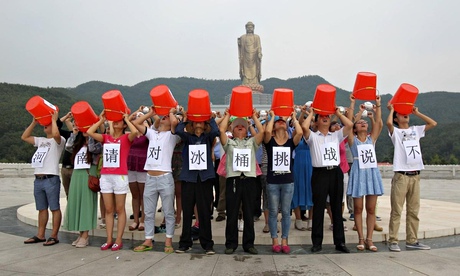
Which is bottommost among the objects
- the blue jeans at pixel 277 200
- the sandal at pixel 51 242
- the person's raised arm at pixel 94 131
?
the sandal at pixel 51 242

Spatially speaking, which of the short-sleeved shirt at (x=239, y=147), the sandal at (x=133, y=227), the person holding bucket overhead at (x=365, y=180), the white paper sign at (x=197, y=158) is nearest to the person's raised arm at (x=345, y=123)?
the person holding bucket overhead at (x=365, y=180)

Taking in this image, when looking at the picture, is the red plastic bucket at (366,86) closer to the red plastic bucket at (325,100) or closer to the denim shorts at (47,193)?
the red plastic bucket at (325,100)

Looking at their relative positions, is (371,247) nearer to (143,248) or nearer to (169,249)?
(169,249)

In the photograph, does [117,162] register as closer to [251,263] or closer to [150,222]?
[150,222]

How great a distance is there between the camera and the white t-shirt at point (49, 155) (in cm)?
563

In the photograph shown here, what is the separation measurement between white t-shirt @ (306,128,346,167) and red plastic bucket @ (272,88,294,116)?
0.48 metres

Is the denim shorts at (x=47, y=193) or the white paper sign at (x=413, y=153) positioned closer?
the white paper sign at (x=413, y=153)

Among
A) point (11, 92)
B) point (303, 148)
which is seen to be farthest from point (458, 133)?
point (11, 92)

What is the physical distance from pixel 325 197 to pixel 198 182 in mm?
1778

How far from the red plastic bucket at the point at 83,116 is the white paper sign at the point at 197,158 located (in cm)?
163

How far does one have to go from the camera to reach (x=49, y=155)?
18.6 ft

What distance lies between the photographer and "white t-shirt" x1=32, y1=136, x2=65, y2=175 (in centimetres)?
563

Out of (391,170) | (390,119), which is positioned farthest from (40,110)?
(391,170)

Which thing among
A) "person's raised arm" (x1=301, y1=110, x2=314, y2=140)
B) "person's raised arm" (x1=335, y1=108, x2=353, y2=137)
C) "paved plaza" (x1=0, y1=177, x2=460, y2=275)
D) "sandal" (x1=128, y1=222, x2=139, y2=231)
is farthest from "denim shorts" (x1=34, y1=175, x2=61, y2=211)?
"person's raised arm" (x1=335, y1=108, x2=353, y2=137)
